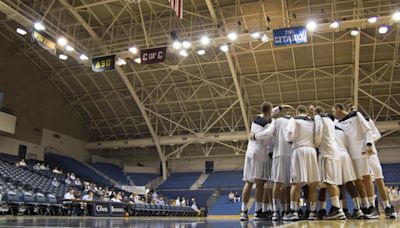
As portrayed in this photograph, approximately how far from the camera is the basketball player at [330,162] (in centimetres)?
646

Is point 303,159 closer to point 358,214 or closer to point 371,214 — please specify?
point 358,214

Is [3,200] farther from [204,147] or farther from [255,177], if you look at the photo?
[204,147]

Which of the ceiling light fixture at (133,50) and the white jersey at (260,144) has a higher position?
the ceiling light fixture at (133,50)

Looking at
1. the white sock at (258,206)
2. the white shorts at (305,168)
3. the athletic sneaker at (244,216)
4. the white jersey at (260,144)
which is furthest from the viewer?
the white sock at (258,206)

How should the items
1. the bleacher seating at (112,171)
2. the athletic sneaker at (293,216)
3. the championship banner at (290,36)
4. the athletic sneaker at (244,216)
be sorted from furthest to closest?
the bleacher seating at (112,171) → the championship banner at (290,36) → the athletic sneaker at (244,216) → the athletic sneaker at (293,216)

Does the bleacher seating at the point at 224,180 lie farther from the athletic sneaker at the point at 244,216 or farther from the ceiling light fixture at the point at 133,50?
the athletic sneaker at the point at 244,216

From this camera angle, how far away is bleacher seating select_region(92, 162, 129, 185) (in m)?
33.9

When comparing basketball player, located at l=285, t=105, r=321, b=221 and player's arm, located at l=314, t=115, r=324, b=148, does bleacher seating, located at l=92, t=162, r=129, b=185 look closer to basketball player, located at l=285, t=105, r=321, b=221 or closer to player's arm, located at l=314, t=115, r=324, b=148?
basketball player, located at l=285, t=105, r=321, b=221

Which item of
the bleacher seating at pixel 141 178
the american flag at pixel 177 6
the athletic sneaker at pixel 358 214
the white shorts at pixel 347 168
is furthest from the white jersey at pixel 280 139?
the bleacher seating at pixel 141 178

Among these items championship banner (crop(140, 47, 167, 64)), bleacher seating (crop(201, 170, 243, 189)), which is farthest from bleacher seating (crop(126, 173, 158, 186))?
championship banner (crop(140, 47, 167, 64))

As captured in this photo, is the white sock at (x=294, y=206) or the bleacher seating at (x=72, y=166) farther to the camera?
the bleacher seating at (x=72, y=166)

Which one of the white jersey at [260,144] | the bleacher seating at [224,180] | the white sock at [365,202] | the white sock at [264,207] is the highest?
the bleacher seating at [224,180]

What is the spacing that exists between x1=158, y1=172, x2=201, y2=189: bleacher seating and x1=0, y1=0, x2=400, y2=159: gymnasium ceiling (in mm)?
4376

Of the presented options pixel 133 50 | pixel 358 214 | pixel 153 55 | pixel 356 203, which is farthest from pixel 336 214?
pixel 133 50
